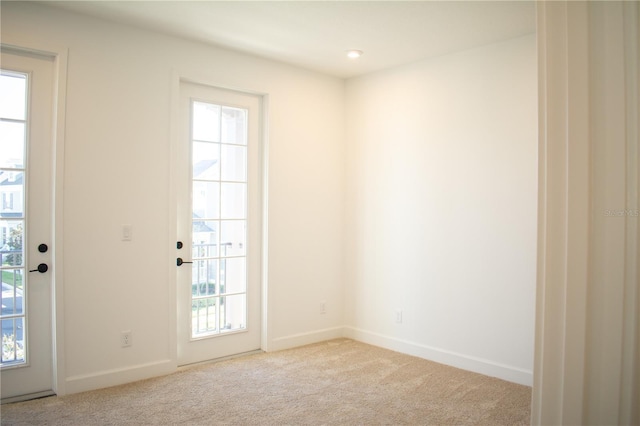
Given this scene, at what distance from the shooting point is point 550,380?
3.15 feet

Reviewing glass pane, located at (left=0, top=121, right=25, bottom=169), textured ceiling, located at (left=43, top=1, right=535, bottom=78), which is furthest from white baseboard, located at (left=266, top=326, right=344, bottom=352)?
textured ceiling, located at (left=43, top=1, right=535, bottom=78)

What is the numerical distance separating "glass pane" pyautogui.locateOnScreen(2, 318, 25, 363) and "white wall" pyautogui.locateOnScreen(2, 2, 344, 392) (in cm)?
26

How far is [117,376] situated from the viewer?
131 inches

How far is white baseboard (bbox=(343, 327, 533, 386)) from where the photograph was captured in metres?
3.46

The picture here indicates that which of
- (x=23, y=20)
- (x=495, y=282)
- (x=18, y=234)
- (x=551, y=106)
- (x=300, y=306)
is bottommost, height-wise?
(x=300, y=306)

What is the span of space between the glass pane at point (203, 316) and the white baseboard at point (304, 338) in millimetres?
577

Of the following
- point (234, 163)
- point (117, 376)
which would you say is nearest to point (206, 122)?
point (234, 163)

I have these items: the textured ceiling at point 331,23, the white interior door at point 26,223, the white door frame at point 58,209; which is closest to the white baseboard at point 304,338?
the white door frame at point 58,209

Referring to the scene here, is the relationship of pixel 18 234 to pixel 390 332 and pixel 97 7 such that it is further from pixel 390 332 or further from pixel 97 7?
pixel 390 332

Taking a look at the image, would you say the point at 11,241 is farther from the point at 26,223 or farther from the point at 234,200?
the point at 234,200

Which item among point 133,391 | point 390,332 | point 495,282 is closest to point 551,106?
point 495,282

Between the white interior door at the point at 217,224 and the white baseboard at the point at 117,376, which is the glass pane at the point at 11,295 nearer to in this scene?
the white baseboard at the point at 117,376

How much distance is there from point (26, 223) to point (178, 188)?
1.06 metres

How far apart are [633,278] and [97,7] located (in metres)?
3.36
